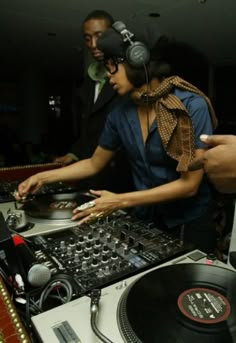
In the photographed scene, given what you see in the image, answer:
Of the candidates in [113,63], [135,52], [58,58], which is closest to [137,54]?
[135,52]

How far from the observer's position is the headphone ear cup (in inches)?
39.6

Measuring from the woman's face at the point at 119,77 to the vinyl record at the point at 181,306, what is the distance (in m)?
0.69

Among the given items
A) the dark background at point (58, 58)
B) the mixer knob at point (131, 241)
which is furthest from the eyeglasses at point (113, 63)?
the dark background at point (58, 58)

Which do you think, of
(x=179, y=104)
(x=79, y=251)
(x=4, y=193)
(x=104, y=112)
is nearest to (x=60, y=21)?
(x=104, y=112)

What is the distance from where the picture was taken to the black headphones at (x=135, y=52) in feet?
3.30

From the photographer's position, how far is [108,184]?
182 cm

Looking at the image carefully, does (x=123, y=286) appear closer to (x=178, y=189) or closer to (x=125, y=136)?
(x=178, y=189)

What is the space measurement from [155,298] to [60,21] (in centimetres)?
300

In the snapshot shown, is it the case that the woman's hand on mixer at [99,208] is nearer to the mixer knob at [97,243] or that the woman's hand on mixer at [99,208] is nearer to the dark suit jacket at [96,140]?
the mixer knob at [97,243]

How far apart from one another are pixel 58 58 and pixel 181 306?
506 cm

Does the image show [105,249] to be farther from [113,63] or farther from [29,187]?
[113,63]

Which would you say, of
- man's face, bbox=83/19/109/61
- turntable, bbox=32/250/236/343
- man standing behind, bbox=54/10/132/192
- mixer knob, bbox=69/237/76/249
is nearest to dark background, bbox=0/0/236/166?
man standing behind, bbox=54/10/132/192

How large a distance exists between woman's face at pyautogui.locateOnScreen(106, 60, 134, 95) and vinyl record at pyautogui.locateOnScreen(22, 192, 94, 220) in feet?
1.56

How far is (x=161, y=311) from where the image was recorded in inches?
22.8
